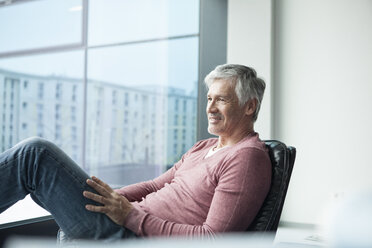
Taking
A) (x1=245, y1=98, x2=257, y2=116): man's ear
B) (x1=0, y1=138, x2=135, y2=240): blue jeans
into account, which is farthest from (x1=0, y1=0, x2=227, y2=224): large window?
(x1=245, y1=98, x2=257, y2=116): man's ear

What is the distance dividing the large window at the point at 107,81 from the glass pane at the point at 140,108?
10mm

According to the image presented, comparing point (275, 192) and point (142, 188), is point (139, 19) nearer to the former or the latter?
point (142, 188)

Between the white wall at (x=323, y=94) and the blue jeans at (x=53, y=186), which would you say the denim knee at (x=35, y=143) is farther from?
the white wall at (x=323, y=94)

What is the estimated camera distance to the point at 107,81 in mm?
5023

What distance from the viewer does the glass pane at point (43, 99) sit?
19.5ft

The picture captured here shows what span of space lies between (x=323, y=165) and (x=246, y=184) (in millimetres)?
1895

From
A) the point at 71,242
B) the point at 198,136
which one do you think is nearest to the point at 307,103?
the point at 198,136

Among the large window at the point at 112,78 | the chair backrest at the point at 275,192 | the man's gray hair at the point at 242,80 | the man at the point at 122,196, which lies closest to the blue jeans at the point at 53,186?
the man at the point at 122,196

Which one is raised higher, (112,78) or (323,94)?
(112,78)

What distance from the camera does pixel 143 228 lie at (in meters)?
1.34

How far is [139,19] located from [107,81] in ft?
3.27

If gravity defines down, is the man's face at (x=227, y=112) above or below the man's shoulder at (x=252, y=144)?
above

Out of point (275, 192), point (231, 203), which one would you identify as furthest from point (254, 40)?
point (231, 203)

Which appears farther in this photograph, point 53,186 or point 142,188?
point 142,188
